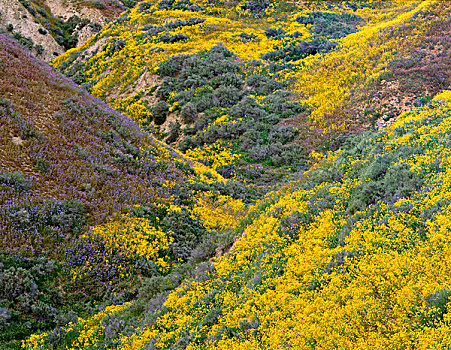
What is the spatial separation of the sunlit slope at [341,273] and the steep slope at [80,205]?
154cm

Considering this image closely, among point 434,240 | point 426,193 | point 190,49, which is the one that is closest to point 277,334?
point 434,240

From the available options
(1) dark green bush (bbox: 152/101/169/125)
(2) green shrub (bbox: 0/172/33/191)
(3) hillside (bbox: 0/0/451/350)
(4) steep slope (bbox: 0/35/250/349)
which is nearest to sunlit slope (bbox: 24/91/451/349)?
(3) hillside (bbox: 0/0/451/350)

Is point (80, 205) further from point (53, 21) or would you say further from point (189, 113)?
point (53, 21)

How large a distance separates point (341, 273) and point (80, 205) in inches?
373

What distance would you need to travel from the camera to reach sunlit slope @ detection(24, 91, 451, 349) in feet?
17.7

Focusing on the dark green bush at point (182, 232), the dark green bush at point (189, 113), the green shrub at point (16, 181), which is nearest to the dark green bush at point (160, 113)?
the dark green bush at point (189, 113)

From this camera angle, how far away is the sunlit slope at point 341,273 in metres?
5.39

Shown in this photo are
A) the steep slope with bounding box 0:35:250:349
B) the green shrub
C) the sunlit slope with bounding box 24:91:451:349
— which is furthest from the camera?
the green shrub

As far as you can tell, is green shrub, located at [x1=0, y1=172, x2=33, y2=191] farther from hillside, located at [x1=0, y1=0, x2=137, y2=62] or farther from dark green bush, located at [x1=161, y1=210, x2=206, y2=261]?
hillside, located at [x1=0, y1=0, x2=137, y2=62]

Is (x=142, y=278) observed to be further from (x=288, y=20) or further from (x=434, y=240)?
(x=288, y=20)

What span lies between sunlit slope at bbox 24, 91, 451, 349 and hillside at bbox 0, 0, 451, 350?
38 mm

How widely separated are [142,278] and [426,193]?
881cm

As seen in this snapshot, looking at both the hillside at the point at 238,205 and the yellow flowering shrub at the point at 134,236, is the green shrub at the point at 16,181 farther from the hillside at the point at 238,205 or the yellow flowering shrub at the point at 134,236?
the yellow flowering shrub at the point at 134,236

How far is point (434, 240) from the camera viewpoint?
246 inches
